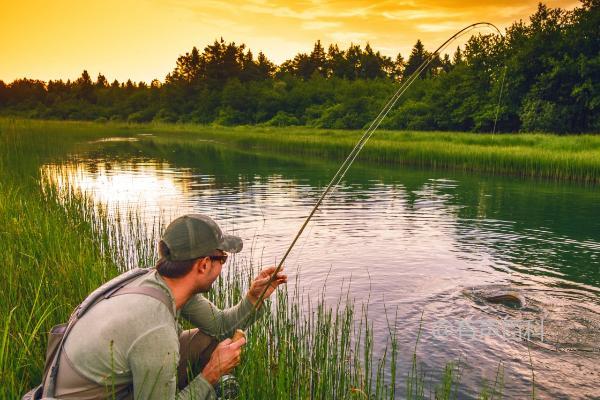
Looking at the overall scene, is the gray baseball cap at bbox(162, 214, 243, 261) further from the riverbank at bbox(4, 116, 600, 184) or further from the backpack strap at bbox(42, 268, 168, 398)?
the riverbank at bbox(4, 116, 600, 184)

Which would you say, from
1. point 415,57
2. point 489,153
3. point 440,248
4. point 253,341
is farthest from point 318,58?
point 253,341

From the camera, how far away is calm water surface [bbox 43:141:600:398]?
6.36 meters

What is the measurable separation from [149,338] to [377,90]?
67.0 metres

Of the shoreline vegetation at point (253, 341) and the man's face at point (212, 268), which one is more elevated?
the man's face at point (212, 268)

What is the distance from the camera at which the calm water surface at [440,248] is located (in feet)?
20.9

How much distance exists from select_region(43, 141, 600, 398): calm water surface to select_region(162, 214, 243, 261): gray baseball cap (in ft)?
12.5

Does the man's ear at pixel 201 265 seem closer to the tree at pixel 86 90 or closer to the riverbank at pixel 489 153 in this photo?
the riverbank at pixel 489 153

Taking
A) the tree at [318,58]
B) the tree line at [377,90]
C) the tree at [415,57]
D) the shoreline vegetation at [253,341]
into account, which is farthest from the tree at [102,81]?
the shoreline vegetation at [253,341]

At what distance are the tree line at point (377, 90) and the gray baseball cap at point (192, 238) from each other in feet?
6.81

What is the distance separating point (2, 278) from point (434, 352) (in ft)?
16.0

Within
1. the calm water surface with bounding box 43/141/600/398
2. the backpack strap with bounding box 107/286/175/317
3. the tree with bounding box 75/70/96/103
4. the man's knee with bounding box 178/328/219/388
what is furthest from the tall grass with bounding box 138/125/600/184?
the tree with bounding box 75/70/96/103

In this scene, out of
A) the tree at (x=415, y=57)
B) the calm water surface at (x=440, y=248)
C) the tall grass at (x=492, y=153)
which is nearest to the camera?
the calm water surface at (x=440, y=248)

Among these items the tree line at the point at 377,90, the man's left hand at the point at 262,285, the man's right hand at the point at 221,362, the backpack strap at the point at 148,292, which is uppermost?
the tree line at the point at 377,90

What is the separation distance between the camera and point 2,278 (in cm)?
496
